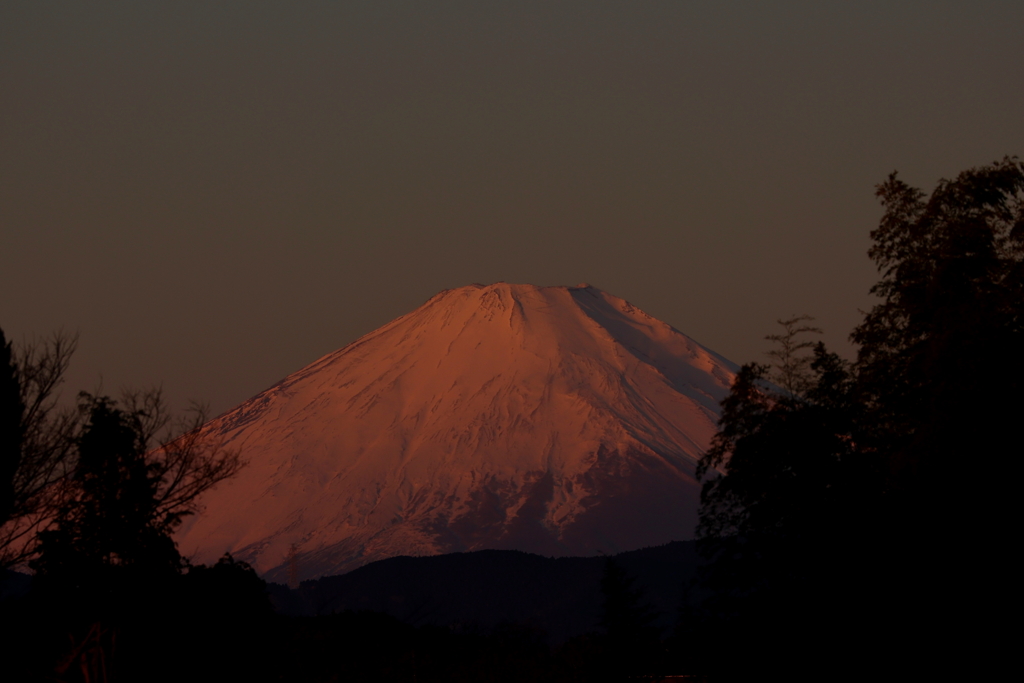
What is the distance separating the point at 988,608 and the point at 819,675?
3397mm

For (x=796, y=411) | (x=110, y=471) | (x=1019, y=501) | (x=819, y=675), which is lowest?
(x=819, y=675)

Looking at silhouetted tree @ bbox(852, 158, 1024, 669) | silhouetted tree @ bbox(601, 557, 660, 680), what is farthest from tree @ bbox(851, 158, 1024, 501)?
silhouetted tree @ bbox(601, 557, 660, 680)

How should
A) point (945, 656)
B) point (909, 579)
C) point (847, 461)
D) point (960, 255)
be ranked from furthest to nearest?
point (960, 255) → point (847, 461) → point (909, 579) → point (945, 656)

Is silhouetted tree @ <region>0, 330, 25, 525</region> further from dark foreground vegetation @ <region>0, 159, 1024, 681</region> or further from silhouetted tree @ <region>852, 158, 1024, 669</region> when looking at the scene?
silhouetted tree @ <region>852, 158, 1024, 669</region>

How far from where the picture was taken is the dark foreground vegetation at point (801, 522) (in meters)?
22.4

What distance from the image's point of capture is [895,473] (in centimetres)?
2753

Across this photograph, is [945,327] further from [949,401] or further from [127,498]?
[127,498]

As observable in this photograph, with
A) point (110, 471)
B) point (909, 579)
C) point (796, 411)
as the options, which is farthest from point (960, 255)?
point (110, 471)

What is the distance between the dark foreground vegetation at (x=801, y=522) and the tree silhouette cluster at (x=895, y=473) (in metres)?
0.05

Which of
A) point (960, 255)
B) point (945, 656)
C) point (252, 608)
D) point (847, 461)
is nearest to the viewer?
point (945, 656)

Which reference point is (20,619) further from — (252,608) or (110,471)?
(110,471)

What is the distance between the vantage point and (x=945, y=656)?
830 inches

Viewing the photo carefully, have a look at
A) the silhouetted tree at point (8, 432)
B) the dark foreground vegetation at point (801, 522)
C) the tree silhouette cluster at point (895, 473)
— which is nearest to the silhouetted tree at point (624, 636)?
the dark foreground vegetation at point (801, 522)

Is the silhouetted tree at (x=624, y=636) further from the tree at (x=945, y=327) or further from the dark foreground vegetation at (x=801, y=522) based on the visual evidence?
the tree at (x=945, y=327)
